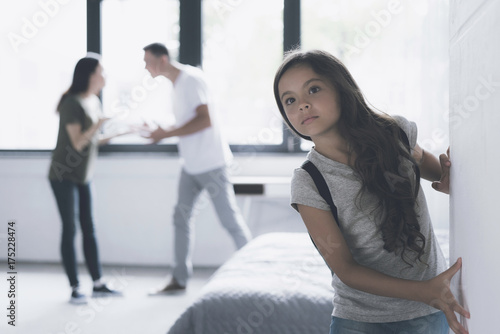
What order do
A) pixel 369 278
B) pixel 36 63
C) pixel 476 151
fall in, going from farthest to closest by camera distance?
pixel 36 63, pixel 369 278, pixel 476 151

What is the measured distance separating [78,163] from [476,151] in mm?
2399

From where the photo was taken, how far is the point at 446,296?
64cm

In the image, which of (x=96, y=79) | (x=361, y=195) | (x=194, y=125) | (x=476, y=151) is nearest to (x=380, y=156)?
(x=361, y=195)

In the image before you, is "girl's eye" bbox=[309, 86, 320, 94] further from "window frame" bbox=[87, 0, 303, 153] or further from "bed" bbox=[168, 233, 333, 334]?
"window frame" bbox=[87, 0, 303, 153]

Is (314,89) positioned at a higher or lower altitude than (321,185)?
higher

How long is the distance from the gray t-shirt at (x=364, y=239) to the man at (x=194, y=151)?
1827 millimetres

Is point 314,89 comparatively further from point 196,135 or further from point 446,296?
point 196,135

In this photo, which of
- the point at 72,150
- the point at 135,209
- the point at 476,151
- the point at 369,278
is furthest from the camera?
the point at 135,209

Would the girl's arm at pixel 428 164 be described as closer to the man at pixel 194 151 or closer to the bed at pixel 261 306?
the bed at pixel 261 306

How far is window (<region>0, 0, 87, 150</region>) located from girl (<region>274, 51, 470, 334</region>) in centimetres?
315

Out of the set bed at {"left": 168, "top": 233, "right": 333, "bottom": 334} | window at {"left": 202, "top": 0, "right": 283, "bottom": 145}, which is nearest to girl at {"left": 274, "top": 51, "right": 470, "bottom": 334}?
bed at {"left": 168, "top": 233, "right": 333, "bottom": 334}

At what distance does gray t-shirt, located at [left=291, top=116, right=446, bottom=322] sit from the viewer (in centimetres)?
86

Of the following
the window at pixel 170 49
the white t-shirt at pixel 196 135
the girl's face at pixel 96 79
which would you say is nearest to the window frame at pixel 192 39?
the window at pixel 170 49

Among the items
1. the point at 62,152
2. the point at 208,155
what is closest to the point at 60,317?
the point at 62,152
